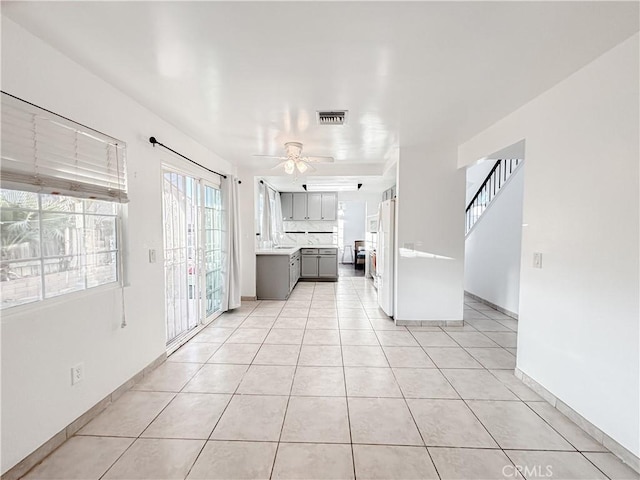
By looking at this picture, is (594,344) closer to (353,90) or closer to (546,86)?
(546,86)

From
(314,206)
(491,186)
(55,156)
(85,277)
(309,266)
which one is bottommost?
(309,266)

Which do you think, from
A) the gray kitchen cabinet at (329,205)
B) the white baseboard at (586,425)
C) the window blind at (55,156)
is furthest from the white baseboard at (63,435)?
the gray kitchen cabinet at (329,205)

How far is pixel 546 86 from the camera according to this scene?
2086mm

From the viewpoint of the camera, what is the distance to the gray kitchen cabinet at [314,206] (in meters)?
7.61

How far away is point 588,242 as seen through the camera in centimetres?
183

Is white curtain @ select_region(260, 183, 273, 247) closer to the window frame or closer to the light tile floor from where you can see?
the light tile floor

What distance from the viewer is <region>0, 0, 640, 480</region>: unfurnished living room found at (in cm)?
149

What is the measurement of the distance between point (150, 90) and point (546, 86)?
2.98 meters

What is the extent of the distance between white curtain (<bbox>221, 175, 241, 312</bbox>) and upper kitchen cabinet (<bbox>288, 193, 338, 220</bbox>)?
317 cm

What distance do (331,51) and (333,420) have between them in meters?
2.38

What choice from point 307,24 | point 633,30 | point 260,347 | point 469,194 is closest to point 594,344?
point 633,30

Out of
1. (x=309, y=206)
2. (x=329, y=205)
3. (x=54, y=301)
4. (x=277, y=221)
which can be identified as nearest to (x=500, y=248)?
(x=329, y=205)

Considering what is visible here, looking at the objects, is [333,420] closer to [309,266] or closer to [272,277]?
[272,277]

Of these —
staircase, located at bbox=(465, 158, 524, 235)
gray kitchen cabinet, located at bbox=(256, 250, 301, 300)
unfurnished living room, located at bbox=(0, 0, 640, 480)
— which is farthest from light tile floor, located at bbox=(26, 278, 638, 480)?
staircase, located at bbox=(465, 158, 524, 235)
